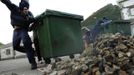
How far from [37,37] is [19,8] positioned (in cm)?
93

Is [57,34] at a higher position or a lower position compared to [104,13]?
lower

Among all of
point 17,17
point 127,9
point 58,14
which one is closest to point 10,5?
point 17,17

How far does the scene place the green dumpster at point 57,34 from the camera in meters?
7.98

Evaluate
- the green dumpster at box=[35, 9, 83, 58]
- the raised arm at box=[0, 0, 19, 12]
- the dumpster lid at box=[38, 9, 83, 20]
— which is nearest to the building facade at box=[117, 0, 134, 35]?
the dumpster lid at box=[38, 9, 83, 20]

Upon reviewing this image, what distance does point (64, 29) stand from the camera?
27.5ft

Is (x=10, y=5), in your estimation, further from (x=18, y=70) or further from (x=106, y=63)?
(x=106, y=63)

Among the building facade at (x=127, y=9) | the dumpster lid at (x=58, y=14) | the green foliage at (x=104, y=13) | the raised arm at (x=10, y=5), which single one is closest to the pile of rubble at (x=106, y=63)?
the dumpster lid at (x=58, y=14)

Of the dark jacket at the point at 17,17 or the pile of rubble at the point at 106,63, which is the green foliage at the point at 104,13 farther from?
the pile of rubble at the point at 106,63

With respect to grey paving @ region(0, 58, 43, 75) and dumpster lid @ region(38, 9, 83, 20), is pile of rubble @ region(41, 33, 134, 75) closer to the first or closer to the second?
grey paving @ region(0, 58, 43, 75)

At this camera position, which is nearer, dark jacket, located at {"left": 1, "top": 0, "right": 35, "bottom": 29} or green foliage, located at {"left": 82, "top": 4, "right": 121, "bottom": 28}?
dark jacket, located at {"left": 1, "top": 0, "right": 35, "bottom": 29}

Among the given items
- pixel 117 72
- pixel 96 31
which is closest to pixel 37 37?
pixel 117 72

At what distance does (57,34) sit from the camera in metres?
8.07

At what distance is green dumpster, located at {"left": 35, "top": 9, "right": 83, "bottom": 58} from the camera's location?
26.2 ft

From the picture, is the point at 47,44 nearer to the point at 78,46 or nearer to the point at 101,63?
the point at 78,46
